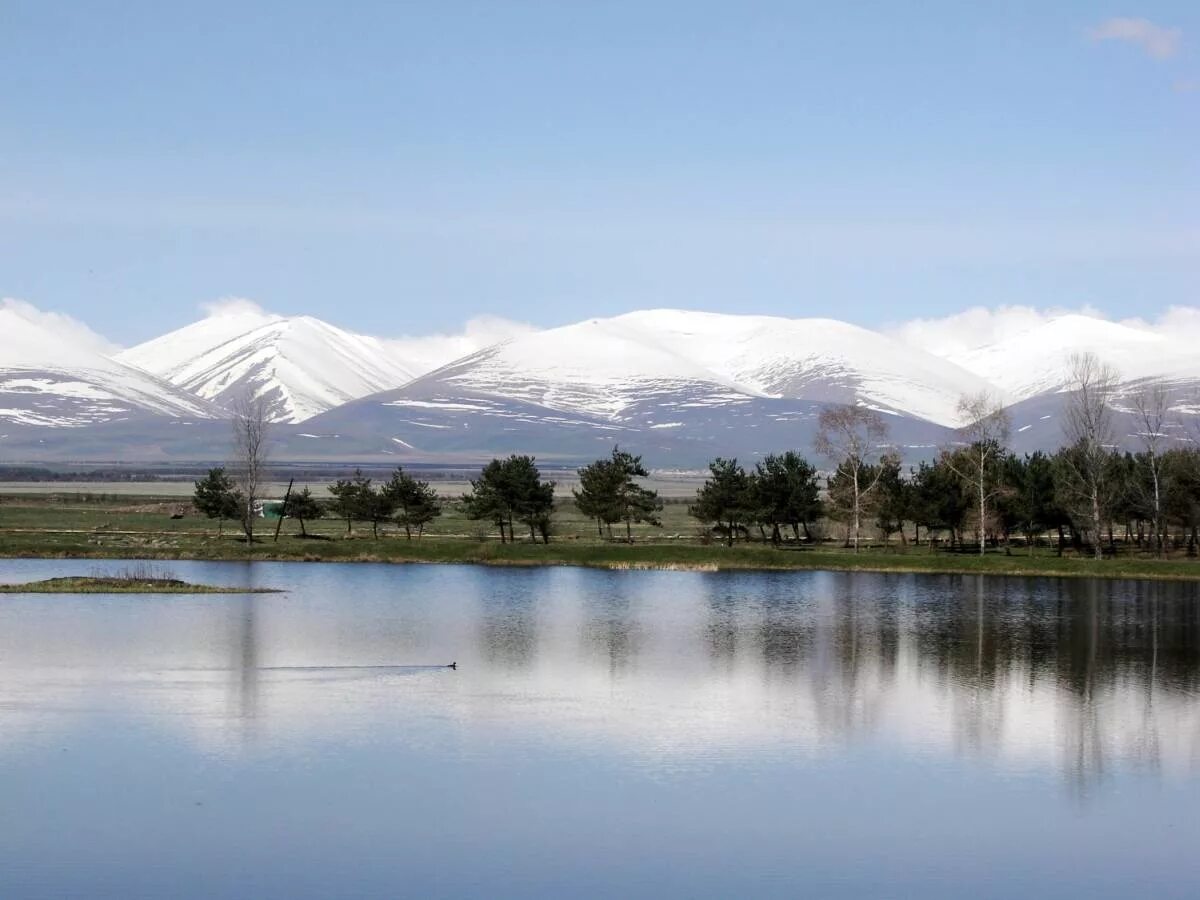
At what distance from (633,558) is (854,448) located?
1801cm

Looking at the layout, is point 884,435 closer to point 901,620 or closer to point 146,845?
point 901,620

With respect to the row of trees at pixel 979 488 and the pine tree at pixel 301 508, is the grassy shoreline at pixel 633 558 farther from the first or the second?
the pine tree at pixel 301 508

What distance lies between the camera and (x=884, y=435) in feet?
364

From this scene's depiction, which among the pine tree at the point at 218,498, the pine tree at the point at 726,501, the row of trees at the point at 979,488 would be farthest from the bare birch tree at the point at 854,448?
the pine tree at the point at 218,498

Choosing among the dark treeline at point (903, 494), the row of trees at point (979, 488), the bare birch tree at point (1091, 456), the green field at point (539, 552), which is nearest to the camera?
the green field at point (539, 552)

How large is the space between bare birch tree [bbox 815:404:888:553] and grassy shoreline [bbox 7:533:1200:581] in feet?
16.8

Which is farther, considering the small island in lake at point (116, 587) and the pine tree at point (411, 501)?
the pine tree at point (411, 501)

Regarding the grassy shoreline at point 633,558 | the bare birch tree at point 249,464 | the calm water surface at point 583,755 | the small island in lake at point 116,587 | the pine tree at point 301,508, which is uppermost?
the bare birch tree at point 249,464

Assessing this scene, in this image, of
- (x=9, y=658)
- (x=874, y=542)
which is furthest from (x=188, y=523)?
(x=9, y=658)

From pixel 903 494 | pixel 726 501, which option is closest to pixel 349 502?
pixel 726 501

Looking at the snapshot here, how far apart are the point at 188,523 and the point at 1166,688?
83615mm

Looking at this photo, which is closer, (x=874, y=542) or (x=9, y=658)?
(x=9, y=658)

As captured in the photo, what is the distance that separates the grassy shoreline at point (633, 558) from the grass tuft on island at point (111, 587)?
60.8ft

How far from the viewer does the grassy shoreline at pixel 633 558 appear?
3509 inches
